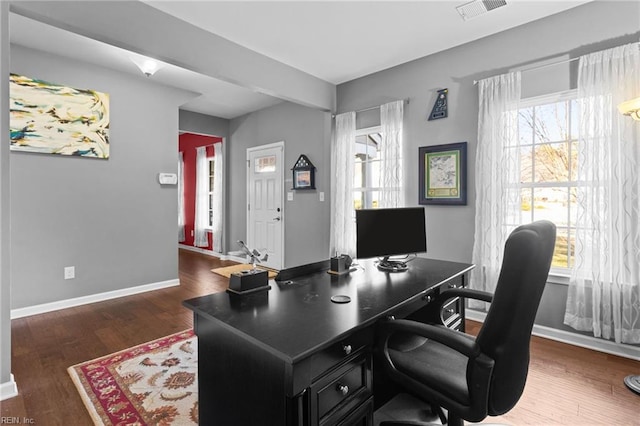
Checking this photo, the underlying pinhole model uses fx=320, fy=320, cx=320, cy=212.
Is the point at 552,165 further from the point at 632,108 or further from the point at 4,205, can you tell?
the point at 4,205

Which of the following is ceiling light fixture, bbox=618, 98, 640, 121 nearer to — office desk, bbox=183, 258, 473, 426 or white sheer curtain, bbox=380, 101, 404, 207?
office desk, bbox=183, 258, 473, 426

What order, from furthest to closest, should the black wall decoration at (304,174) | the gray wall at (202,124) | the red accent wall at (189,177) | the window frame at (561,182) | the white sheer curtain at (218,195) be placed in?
the red accent wall at (189,177)
the white sheer curtain at (218,195)
the gray wall at (202,124)
the black wall decoration at (304,174)
the window frame at (561,182)

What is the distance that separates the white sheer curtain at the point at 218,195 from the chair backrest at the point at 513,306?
612 cm

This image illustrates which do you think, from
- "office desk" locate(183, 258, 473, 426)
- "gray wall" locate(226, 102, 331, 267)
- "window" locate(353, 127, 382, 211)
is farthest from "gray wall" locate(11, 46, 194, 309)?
"office desk" locate(183, 258, 473, 426)

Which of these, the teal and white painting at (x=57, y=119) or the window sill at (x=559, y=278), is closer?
the window sill at (x=559, y=278)

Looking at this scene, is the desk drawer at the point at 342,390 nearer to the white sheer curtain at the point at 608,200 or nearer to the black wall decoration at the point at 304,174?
the white sheer curtain at the point at 608,200

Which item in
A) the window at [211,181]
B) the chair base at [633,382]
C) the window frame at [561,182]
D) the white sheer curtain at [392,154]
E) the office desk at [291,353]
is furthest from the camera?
the window at [211,181]

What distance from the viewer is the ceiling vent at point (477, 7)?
267 centimetres

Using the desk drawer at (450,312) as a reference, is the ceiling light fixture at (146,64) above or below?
above

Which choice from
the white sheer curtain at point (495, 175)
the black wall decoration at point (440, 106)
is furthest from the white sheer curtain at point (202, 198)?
the white sheer curtain at point (495, 175)

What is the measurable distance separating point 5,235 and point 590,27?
A: 4547mm

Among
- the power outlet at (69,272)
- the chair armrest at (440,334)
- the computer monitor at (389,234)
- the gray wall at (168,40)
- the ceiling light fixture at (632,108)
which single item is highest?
the gray wall at (168,40)

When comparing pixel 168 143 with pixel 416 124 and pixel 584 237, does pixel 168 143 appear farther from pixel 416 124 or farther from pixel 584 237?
pixel 584 237

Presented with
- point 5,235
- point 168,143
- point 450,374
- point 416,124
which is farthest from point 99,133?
point 450,374
